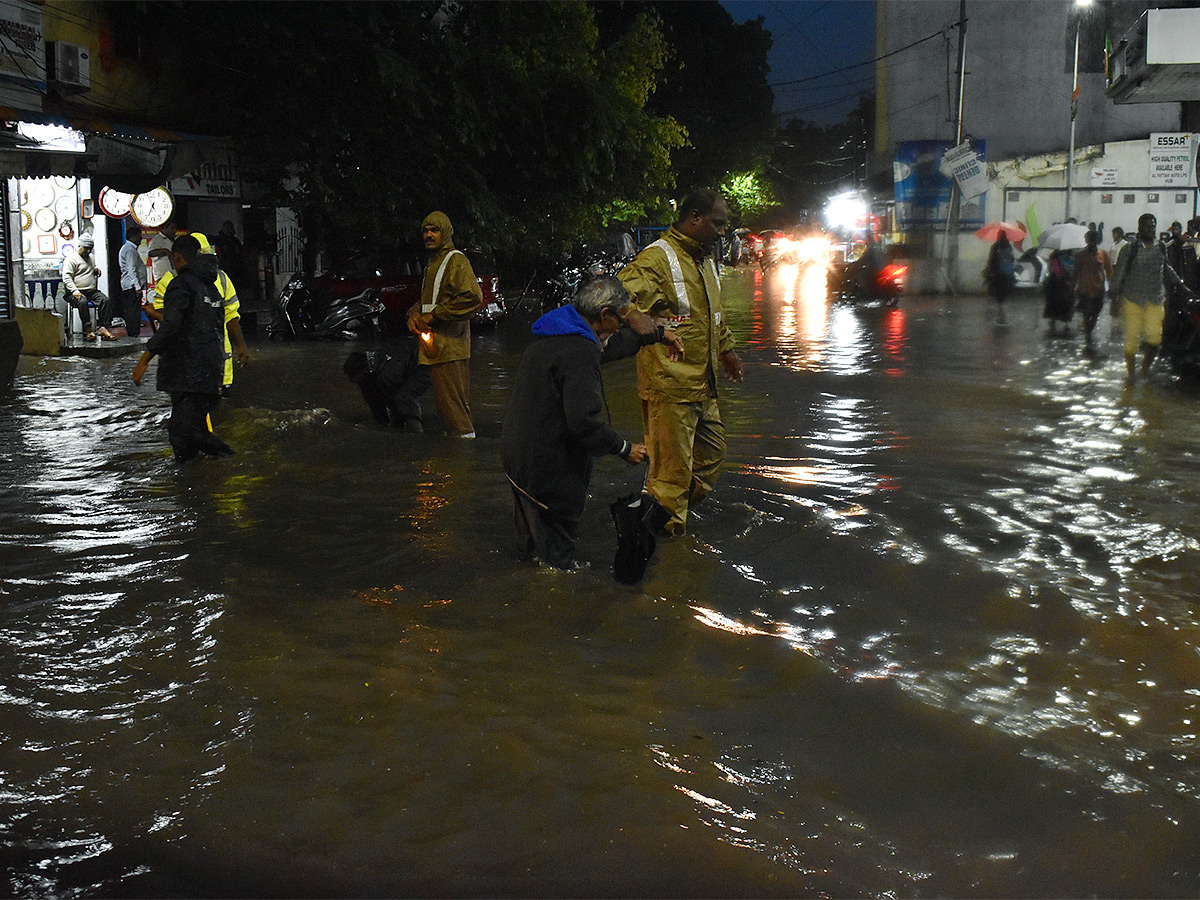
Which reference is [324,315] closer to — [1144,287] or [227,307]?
[227,307]

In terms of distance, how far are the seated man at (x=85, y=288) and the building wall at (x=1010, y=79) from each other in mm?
30469

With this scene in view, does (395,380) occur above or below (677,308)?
below

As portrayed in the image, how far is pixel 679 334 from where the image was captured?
6.45m

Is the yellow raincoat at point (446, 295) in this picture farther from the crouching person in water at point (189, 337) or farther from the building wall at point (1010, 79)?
the building wall at point (1010, 79)

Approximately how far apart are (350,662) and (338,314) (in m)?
16.0

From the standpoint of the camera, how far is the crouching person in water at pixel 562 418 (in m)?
5.37

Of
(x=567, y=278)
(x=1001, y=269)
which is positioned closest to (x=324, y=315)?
(x=567, y=278)

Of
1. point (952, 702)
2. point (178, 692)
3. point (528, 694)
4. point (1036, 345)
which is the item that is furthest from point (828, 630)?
point (1036, 345)

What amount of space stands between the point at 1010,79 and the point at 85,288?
33569mm

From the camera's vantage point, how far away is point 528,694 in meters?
4.61

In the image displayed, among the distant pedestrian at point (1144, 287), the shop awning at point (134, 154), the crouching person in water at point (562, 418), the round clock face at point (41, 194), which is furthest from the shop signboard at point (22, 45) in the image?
the distant pedestrian at point (1144, 287)

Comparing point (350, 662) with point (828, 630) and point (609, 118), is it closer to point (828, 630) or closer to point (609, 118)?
point (828, 630)

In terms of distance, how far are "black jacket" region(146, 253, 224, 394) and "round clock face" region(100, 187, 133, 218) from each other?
38.2 ft

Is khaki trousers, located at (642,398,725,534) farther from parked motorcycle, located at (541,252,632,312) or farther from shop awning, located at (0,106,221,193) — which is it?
parked motorcycle, located at (541,252,632,312)
